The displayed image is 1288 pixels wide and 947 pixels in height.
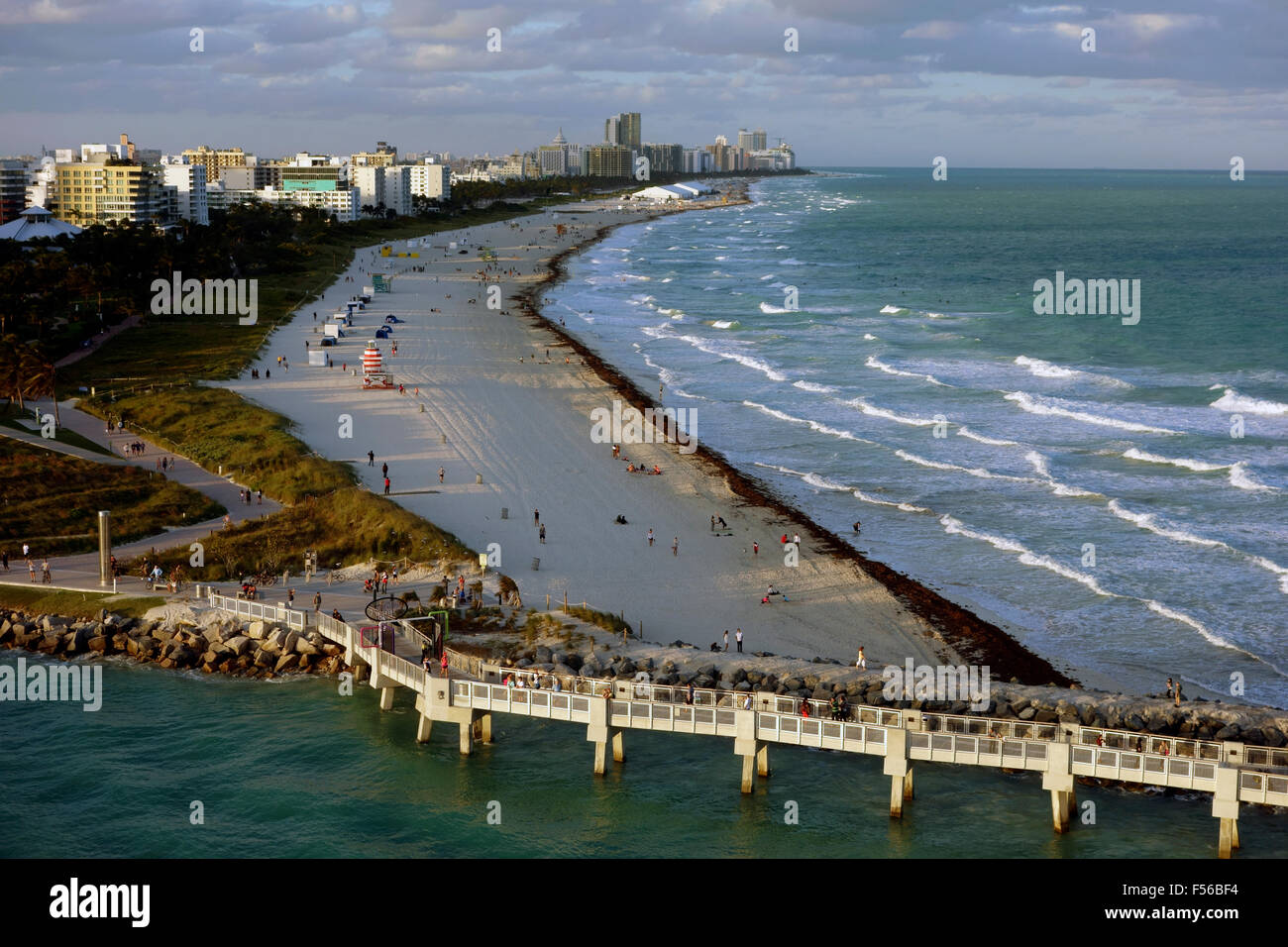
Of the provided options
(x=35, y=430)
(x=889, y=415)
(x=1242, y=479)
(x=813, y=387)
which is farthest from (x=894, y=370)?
(x=35, y=430)

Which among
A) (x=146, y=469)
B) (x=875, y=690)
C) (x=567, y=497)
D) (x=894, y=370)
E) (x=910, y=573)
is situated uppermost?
(x=894, y=370)

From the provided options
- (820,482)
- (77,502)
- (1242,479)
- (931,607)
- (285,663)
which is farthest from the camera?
(820,482)

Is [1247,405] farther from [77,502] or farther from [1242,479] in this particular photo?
[77,502]

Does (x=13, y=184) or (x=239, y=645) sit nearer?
(x=239, y=645)

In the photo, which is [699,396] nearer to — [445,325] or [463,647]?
[445,325]

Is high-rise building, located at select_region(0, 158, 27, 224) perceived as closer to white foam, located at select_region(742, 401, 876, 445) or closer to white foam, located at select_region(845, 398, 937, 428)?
white foam, located at select_region(742, 401, 876, 445)

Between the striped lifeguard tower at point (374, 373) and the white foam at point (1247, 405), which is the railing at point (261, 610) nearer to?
the striped lifeguard tower at point (374, 373)
